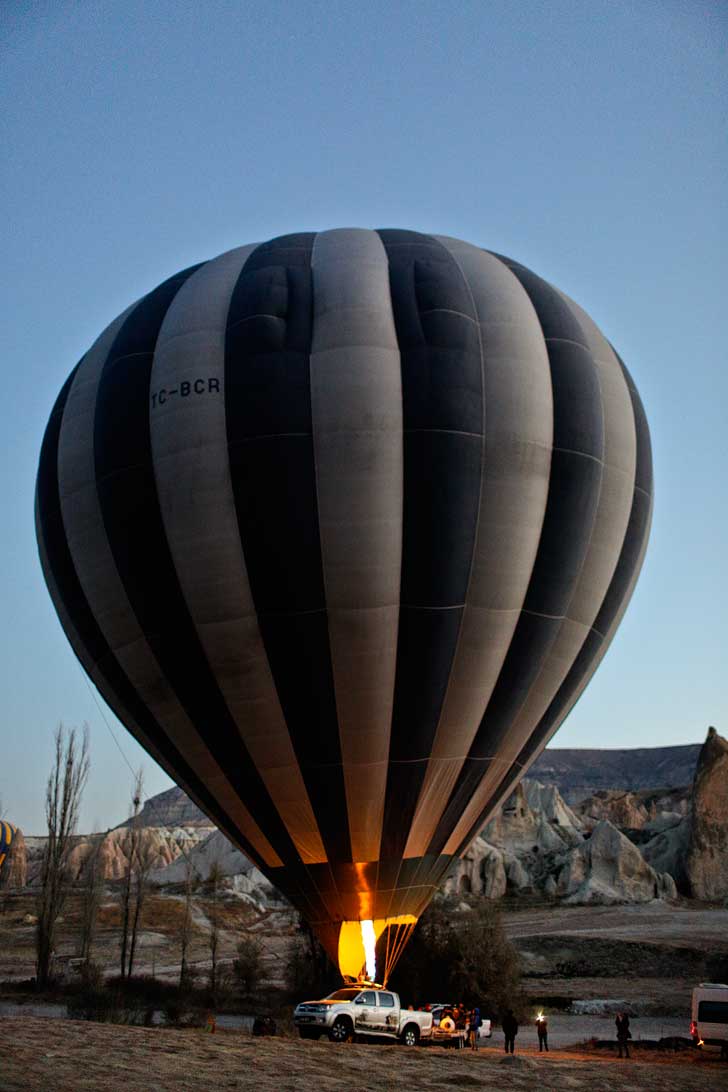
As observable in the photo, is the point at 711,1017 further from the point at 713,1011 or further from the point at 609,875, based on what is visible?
the point at 609,875

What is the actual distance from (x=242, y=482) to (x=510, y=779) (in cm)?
672

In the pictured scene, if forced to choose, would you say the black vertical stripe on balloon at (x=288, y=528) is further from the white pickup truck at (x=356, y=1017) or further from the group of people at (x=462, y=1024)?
the group of people at (x=462, y=1024)

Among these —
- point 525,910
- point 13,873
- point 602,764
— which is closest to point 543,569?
point 525,910

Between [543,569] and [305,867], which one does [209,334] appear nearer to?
[543,569]

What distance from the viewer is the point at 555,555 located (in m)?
16.8

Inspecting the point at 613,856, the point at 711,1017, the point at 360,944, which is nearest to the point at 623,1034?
the point at 711,1017

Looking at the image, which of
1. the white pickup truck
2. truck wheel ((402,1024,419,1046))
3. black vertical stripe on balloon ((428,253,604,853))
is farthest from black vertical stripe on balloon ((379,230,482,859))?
truck wheel ((402,1024,419,1046))

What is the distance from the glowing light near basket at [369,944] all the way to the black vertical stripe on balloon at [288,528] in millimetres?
1382

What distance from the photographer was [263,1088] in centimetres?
1066

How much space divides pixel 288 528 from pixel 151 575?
2.30 metres

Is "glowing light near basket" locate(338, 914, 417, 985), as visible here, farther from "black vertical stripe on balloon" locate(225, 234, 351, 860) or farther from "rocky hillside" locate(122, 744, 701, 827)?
"rocky hillside" locate(122, 744, 701, 827)

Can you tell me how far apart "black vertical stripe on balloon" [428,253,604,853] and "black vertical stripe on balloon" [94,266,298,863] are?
3083 millimetres

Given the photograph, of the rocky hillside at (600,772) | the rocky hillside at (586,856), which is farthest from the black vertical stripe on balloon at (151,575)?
the rocky hillside at (600,772)

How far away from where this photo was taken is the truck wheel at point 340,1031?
1562 centimetres
